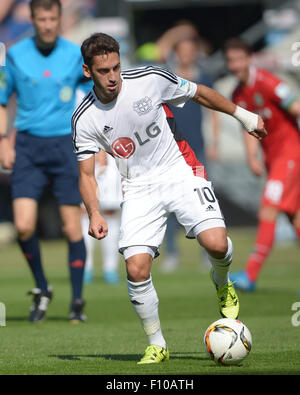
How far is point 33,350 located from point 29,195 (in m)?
1.96

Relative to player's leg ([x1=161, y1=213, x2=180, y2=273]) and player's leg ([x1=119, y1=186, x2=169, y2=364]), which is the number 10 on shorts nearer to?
player's leg ([x1=119, y1=186, x2=169, y2=364])

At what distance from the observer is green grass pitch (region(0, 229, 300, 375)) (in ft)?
18.5

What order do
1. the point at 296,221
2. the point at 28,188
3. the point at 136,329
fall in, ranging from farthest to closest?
the point at 296,221 → the point at 28,188 → the point at 136,329

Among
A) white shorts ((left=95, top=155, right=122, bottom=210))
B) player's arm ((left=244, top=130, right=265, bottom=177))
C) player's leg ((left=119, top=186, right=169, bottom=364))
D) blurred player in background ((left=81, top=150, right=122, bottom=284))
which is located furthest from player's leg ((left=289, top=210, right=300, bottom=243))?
player's leg ((left=119, top=186, right=169, bottom=364))

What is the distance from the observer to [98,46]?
583cm

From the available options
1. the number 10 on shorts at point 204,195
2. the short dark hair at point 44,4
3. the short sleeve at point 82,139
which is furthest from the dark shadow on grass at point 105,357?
the short dark hair at point 44,4

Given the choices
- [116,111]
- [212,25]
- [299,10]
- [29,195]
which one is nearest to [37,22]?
[29,195]

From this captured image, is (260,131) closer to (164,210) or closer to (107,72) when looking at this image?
(164,210)

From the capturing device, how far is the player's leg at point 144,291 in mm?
5910

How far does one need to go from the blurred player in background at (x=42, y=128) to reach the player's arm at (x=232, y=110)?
222cm

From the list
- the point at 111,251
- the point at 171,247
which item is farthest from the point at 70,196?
the point at 171,247

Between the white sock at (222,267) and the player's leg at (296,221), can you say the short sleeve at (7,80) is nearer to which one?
the white sock at (222,267)

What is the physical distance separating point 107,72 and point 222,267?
61.4 inches
